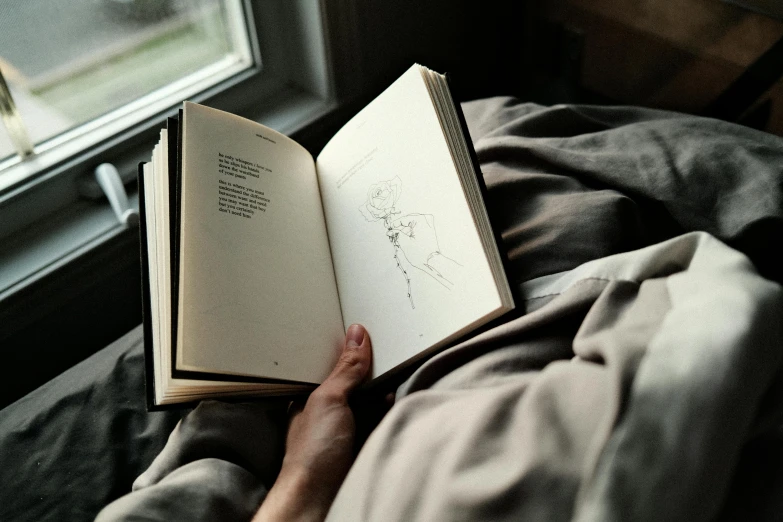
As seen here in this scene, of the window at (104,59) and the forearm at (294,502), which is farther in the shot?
the window at (104,59)

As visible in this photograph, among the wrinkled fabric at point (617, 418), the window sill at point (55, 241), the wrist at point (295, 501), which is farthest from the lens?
the window sill at point (55, 241)

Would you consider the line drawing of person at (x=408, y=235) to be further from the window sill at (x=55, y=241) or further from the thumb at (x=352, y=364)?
the window sill at (x=55, y=241)

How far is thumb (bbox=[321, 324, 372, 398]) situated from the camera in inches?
22.7

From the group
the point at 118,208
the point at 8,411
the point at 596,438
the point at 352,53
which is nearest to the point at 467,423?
the point at 596,438

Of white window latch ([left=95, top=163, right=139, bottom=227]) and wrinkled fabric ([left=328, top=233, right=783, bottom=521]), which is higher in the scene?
wrinkled fabric ([left=328, top=233, right=783, bottom=521])

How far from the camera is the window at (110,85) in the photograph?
86cm

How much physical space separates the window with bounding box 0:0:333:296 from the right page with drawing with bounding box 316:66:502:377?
15.1 inches

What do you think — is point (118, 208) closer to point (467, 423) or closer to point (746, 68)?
point (467, 423)

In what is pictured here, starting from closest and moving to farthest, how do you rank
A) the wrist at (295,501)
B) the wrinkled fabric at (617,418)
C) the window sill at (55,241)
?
1. the wrinkled fabric at (617,418)
2. the wrist at (295,501)
3. the window sill at (55,241)

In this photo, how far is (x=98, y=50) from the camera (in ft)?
3.10

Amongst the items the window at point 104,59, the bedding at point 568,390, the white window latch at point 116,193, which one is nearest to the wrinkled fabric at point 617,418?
the bedding at point 568,390

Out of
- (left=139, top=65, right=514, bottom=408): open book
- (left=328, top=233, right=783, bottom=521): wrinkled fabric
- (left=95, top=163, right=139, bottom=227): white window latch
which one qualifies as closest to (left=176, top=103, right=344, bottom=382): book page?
(left=139, top=65, right=514, bottom=408): open book

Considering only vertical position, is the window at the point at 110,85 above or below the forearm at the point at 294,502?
above

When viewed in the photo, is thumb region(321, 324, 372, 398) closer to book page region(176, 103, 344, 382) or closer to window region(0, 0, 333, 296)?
book page region(176, 103, 344, 382)
